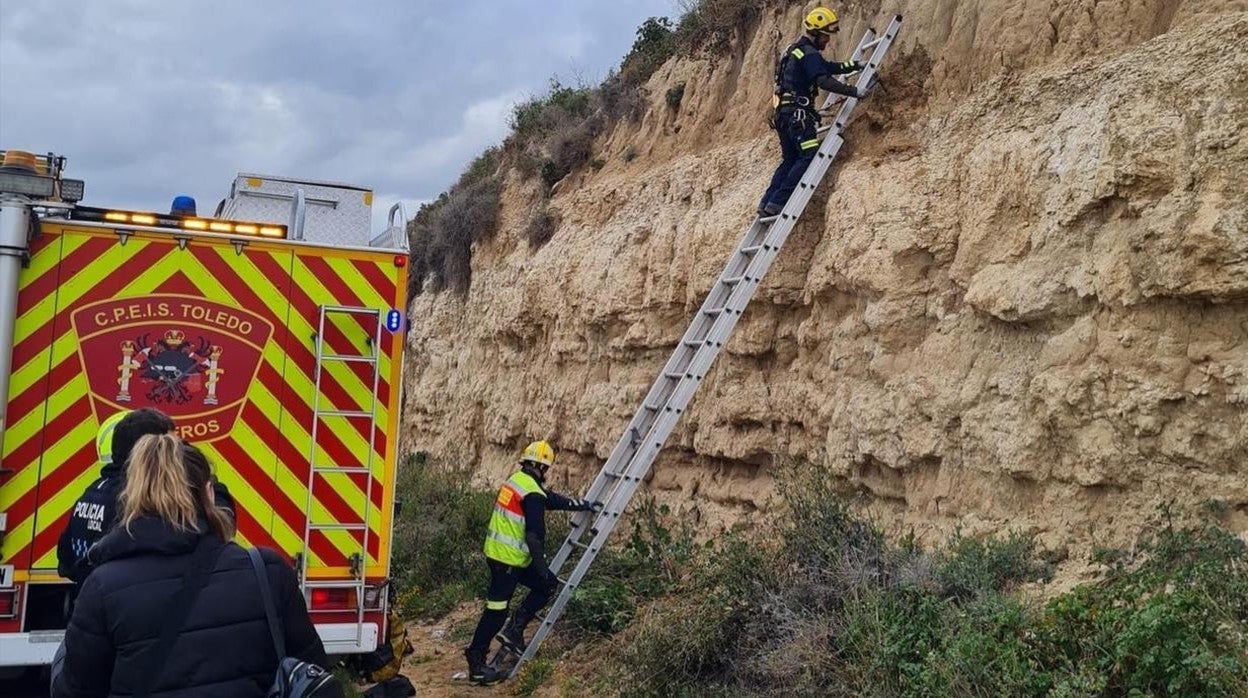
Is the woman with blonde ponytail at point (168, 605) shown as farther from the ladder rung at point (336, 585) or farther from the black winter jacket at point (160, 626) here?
the ladder rung at point (336, 585)

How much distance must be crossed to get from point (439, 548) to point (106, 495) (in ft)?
23.7

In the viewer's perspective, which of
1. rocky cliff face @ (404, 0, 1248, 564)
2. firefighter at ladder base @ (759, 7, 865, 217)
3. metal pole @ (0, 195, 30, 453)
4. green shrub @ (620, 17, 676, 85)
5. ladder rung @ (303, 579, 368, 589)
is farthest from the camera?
green shrub @ (620, 17, 676, 85)

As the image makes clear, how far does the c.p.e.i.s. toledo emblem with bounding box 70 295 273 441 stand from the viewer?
5676 millimetres

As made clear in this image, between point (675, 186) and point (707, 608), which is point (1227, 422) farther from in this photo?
point (675, 186)

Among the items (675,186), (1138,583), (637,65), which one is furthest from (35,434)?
(637,65)

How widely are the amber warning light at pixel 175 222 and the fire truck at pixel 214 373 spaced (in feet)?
0.03

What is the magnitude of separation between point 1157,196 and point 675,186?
6.25 meters

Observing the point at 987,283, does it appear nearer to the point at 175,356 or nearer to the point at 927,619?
the point at 927,619

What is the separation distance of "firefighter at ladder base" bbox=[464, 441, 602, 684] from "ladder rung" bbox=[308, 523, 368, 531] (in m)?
2.05

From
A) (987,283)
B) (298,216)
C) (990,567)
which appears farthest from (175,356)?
(987,283)

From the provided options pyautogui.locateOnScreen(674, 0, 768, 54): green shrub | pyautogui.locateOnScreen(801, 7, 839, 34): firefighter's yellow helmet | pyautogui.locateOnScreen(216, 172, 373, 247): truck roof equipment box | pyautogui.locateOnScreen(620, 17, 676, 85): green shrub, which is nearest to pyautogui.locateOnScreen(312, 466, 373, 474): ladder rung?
pyautogui.locateOnScreen(216, 172, 373, 247): truck roof equipment box

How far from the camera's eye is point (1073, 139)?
646 cm

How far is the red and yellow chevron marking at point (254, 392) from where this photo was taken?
18.2 feet

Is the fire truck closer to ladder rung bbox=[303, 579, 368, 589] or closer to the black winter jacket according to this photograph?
ladder rung bbox=[303, 579, 368, 589]
